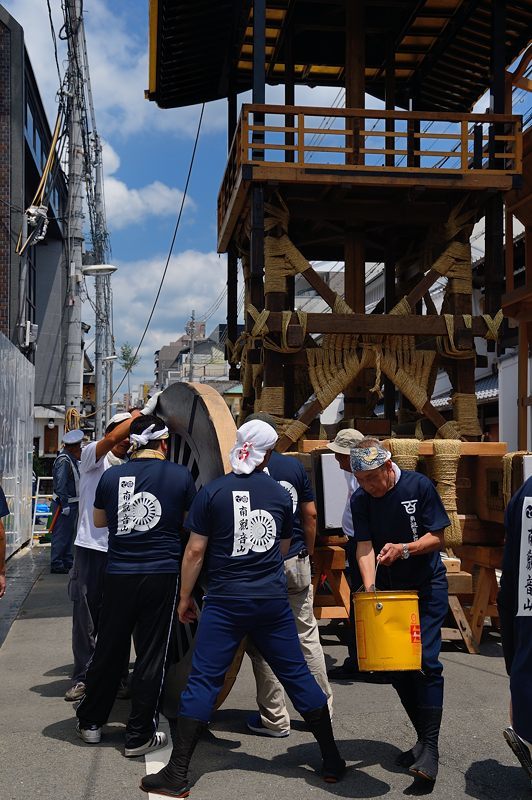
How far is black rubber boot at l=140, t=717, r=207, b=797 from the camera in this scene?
4.32 meters

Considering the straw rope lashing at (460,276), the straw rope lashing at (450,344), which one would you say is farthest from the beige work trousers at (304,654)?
the straw rope lashing at (460,276)

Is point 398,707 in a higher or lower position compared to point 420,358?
lower

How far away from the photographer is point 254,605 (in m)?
4.49

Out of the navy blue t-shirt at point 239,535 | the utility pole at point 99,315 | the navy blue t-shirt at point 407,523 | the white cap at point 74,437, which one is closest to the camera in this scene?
the navy blue t-shirt at point 239,535

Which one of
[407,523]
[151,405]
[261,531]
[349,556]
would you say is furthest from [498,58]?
[261,531]

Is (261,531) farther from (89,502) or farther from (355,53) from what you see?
(355,53)

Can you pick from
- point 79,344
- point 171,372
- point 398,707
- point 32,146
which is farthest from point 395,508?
point 171,372

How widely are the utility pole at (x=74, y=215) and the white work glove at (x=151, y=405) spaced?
867cm

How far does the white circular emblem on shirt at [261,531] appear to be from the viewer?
179 inches

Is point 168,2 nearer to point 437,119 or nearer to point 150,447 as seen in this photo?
point 437,119

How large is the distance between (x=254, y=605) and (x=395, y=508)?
0.94m

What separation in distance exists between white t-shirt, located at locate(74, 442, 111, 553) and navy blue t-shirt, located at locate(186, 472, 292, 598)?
1745mm

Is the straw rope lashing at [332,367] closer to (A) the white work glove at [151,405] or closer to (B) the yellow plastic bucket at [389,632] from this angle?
(A) the white work glove at [151,405]

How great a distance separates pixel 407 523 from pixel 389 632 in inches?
24.6
